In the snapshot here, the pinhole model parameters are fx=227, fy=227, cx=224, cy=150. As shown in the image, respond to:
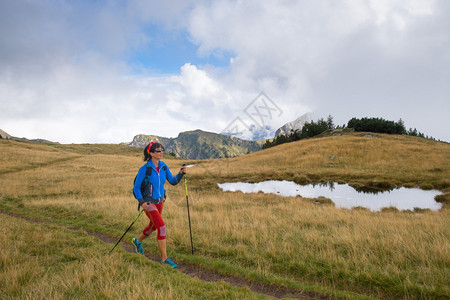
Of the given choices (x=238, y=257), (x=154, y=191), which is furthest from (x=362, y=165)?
(x=154, y=191)

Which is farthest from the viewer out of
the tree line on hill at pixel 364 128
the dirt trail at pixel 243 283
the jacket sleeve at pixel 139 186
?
the tree line on hill at pixel 364 128

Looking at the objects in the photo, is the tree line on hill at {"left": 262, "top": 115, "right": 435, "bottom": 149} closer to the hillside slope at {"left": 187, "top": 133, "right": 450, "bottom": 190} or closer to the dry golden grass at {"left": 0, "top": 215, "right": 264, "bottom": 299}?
the hillside slope at {"left": 187, "top": 133, "right": 450, "bottom": 190}

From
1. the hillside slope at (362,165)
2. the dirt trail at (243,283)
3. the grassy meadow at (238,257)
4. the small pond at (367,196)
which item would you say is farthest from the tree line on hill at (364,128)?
the dirt trail at (243,283)

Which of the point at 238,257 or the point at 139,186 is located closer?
the point at 139,186

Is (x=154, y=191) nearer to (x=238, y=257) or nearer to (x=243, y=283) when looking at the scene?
(x=238, y=257)

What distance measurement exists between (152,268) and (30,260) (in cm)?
294

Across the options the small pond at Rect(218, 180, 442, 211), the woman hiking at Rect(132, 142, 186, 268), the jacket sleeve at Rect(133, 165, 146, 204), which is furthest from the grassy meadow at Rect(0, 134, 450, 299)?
the small pond at Rect(218, 180, 442, 211)

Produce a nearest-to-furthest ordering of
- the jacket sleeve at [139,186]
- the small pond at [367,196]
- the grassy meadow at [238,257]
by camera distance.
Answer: the grassy meadow at [238,257] < the jacket sleeve at [139,186] < the small pond at [367,196]

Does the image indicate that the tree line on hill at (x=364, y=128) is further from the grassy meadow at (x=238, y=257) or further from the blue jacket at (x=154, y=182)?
the blue jacket at (x=154, y=182)

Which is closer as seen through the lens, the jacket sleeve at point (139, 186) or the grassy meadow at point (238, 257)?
the grassy meadow at point (238, 257)

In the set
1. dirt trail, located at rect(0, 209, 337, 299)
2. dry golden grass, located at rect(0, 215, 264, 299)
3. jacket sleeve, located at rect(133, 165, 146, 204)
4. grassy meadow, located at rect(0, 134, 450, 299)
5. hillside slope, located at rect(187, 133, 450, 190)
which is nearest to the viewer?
dry golden grass, located at rect(0, 215, 264, 299)

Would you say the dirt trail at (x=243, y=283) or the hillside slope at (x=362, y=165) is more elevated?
the hillside slope at (x=362, y=165)

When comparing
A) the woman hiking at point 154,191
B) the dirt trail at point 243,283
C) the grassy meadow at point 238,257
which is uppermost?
the woman hiking at point 154,191

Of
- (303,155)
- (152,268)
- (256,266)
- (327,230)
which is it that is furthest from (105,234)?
(303,155)
